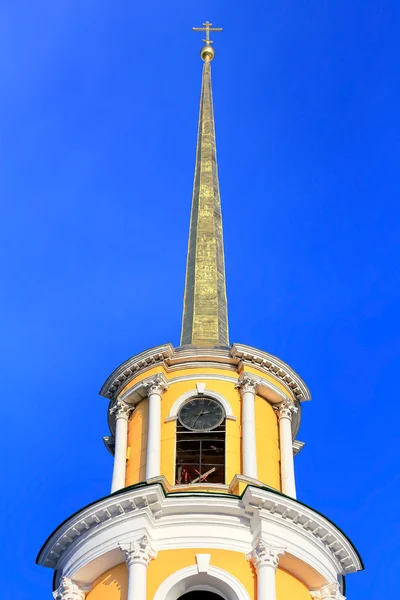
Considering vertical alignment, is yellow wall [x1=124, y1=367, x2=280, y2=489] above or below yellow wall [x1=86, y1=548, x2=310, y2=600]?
above

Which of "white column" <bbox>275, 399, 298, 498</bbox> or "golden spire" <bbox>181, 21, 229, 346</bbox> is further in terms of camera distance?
"golden spire" <bbox>181, 21, 229, 346</bbox>

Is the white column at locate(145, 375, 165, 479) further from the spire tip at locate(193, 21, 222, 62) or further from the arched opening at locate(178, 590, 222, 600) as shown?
the spire tip at locate(193, 21, 222, 62)

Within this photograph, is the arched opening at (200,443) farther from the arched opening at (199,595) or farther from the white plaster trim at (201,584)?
the white plaster trim at (201,584)

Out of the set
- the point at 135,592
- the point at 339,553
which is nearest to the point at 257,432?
the point at 339,553

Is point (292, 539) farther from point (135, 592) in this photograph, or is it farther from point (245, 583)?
point (135, 592)

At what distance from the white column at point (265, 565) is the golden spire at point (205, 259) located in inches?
371

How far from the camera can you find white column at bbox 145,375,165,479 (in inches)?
1403

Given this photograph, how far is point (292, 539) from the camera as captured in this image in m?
33.3

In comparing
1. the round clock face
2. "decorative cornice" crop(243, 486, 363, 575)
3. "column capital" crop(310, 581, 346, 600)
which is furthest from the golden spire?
"column capital" crop(310, 581, 346, 600)

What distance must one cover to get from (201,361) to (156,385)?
1.61m

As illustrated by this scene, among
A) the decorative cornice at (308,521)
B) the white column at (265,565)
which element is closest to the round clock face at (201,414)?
the decorative cornice at (308,521)

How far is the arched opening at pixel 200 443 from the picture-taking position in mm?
36438

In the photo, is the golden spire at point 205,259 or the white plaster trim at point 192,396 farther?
the golden spire at point 205,259

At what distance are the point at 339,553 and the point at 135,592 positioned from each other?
5716mm
